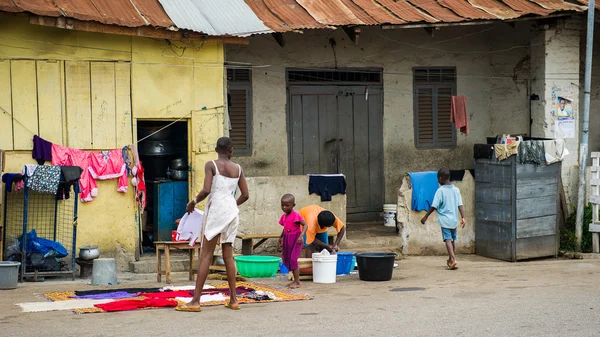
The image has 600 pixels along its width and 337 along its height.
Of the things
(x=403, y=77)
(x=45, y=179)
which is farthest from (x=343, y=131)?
(x=45, y=179)

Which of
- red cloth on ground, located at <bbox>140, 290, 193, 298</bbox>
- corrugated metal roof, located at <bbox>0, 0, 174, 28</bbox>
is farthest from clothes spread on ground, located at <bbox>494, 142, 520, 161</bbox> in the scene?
red cloth on ground, located at <bbox>140, 290, 193, 298</bbox>

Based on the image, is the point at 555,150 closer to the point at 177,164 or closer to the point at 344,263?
the point at 344,263

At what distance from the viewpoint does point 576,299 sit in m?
11.1

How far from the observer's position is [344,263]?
13.6 metres

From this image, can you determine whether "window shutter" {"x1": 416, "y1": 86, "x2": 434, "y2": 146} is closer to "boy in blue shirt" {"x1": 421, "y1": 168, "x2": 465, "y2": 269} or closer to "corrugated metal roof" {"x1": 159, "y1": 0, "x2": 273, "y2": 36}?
"boy in blue shirt" {"x1": 421, "y1": 168, "x2": 465, "y2": 269}

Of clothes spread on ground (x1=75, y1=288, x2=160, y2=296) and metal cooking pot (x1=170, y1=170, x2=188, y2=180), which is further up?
metal cooking pot (x1=170, y1=170, x2=188, y2=180)

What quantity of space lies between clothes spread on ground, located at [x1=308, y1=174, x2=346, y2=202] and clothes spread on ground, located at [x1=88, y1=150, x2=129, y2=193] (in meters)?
3.23

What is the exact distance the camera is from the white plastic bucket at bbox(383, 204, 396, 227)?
1709cm

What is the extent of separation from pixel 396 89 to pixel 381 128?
0.83 meters

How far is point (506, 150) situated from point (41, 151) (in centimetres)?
763

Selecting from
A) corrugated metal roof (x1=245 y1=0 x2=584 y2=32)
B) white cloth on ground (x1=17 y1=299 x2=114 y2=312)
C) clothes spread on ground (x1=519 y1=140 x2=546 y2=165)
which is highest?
corrugated metal roof (x1=245 y1=0 x2=584 y2=32)

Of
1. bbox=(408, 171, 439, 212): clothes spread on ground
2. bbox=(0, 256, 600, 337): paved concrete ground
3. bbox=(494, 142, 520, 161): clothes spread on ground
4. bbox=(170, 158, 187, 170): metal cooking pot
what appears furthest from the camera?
bbox=(408, 171, 439, 212): clothes spread on ground

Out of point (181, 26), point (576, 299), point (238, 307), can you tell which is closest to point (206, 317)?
point (238, 307)

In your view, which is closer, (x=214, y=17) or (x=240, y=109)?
(x=214, y=17)
